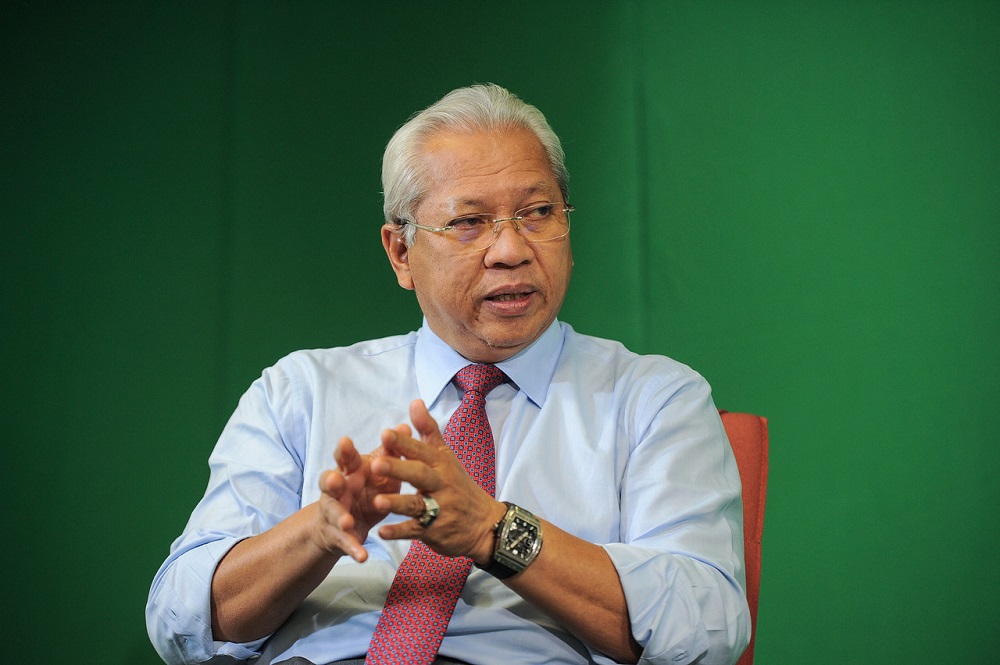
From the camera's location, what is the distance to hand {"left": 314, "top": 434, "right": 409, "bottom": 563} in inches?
47.4

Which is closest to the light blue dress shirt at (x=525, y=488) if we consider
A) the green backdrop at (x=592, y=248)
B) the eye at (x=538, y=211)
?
the eye at (x=538, y=211)

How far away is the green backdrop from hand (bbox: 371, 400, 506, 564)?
144 cm

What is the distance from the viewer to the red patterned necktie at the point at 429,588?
1.38m

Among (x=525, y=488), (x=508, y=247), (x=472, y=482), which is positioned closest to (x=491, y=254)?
(x=508, y=247)

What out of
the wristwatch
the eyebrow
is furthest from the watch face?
the eyebrow

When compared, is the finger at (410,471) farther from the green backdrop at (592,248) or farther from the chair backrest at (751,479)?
the green backdrop at (592,248)

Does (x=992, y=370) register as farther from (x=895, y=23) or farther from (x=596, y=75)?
(x=596, y=75)

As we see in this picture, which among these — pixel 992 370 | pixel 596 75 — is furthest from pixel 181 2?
pixel 992 370

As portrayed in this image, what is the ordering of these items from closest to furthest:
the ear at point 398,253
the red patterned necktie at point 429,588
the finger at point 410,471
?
the finger at point 410,471
the red patterned necktie at point 429,588
the ear at point 398,253

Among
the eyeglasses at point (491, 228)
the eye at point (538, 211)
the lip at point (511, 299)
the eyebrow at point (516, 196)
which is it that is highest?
the eyebrow at point (516, 196)

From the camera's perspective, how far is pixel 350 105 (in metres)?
2.71

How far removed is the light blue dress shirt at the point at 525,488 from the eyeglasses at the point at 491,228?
19 cm

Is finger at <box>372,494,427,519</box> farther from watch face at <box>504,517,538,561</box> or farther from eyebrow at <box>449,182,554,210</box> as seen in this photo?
eyebrow at <box>449,182,554,210</box>

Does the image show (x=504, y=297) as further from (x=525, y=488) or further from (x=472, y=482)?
(x=472, y=482)
